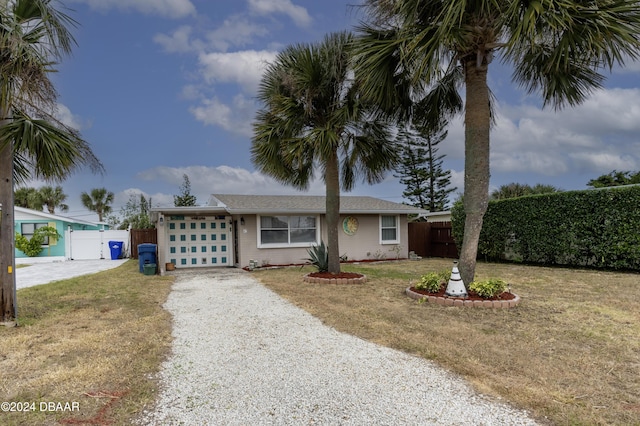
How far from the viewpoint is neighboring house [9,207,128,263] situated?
19031 millimetres

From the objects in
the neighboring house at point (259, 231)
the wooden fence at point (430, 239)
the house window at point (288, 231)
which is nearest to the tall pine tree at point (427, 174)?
the wooden fence at point (430, 239)

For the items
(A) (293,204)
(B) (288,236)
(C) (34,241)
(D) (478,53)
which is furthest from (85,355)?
(C) (34,241)

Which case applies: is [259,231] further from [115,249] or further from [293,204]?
[115,249]

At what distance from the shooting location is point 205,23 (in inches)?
403

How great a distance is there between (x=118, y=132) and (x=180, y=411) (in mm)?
10585

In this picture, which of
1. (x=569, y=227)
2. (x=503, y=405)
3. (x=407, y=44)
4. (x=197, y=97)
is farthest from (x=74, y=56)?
(x=569, y=227)

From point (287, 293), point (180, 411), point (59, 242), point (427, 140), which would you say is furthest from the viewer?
point (427, 140)

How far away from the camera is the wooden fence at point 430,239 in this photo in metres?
18.2

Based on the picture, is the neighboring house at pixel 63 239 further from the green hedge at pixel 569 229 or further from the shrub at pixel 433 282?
the green hedge at pixel 569 229

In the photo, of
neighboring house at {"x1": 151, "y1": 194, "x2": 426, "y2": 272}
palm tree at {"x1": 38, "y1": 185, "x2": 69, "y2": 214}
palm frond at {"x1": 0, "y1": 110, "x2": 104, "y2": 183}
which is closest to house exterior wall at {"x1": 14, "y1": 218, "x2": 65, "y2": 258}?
neighboring house at {"x1": 151, "y1": 194, "x2": 426, "y2": 272}

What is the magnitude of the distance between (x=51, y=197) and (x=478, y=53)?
33.3m

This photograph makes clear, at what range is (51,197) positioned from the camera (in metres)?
29.7

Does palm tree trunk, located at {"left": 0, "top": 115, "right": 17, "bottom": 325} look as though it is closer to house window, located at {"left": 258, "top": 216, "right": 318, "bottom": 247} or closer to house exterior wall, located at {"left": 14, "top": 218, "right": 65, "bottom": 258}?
house window, located at {"left": 258, "top": 216, "right": 318, "bottom": 247}

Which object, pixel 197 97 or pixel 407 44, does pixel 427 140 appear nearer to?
pixel 197 97
